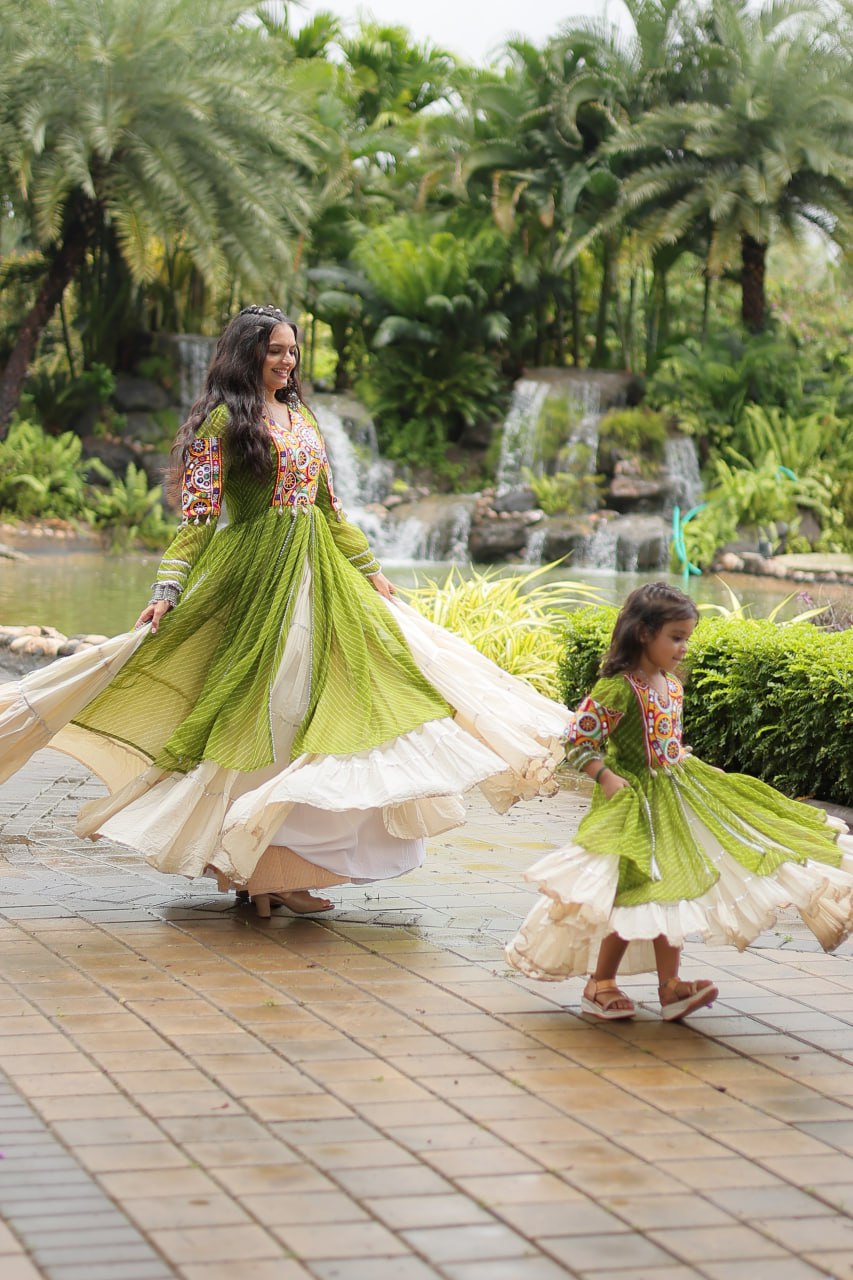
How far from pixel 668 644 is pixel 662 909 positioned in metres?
0.71

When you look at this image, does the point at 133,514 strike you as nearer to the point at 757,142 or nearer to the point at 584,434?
the point at 584,434

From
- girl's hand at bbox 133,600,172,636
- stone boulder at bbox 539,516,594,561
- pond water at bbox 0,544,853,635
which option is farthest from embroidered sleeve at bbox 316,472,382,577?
stone boulder at bbox 539,516,594,561

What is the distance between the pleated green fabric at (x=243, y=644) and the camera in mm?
4824

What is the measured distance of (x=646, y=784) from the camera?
401cm

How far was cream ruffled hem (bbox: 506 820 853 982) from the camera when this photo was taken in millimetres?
3646

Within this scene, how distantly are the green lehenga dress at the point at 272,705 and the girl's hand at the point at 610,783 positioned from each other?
608 mm

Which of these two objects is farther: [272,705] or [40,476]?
[40,476]

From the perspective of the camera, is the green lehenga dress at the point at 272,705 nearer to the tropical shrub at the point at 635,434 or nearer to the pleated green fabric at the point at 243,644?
the pleated green fabric at the point at 243,644

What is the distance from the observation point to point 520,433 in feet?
89.1

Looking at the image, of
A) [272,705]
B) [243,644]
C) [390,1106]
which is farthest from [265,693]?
[390,1106]

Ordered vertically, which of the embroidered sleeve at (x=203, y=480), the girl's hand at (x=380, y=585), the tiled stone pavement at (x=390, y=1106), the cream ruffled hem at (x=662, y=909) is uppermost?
the embroidered sleeve at (x=203, y=480)

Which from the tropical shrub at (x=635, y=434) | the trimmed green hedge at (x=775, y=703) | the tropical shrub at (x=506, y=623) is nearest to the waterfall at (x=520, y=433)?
the tropical shrub at (x=635, y=434)

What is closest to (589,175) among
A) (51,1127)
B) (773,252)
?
(773,252)

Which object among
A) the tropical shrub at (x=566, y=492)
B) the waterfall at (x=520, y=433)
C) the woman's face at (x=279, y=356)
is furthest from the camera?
the waterfall at (x=520, y=433)
